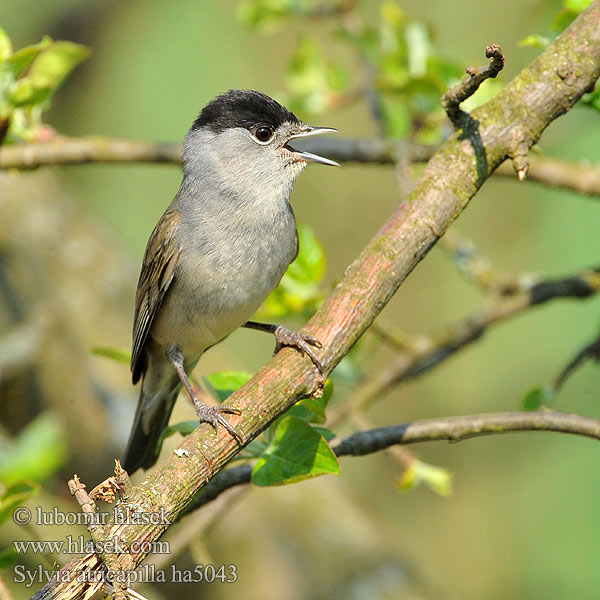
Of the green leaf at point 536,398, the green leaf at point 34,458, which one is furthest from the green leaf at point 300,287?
the green leaf at point 34,458

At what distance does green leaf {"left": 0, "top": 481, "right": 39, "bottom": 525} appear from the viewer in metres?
2.33

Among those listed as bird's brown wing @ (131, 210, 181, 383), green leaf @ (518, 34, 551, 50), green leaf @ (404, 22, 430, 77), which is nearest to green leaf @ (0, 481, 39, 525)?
bird's brown wing @ (131, 210, 181, 383)

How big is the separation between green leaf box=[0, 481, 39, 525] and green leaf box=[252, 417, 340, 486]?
678 mm

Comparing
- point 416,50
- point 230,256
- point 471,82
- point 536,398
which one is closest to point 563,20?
point 471,82

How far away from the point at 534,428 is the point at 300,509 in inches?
82.8

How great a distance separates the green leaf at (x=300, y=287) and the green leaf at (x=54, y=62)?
122 centimetres

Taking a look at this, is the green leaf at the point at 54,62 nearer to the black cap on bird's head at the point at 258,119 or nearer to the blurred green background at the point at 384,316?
the black cap on bird's head at the point at 258,119

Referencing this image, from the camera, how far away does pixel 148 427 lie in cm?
386

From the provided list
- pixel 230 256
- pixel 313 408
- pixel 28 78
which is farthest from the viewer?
pixel 230 256

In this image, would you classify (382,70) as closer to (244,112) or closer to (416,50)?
(416,50)

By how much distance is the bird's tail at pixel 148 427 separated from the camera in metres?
3.70

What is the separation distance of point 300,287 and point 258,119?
0.90 metres

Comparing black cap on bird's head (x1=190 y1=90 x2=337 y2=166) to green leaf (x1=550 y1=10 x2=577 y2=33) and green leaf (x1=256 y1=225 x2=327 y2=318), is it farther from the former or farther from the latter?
green leaf (x1=550 y1=10 x2=577 y2=33)

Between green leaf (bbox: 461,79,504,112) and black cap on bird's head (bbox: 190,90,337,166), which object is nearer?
green leaf (bbox: 461,79,504,112)
